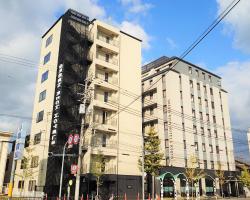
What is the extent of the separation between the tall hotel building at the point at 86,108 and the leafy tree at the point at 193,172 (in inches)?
399

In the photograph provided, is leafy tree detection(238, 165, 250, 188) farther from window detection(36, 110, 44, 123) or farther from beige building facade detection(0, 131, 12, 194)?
beige building facade detection(0, 131, 12, 194)

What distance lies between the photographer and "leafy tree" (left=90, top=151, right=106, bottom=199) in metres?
41.7

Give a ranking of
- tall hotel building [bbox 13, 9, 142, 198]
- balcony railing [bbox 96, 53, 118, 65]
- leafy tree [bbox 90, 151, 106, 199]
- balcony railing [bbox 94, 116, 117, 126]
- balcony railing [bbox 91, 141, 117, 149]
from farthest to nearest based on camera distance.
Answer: balcony railing [bbox 96, 53, 118, 65]
balcony railing [bbox 94, 116, 117, 126]
balcony railing [bbox 91, 141, 117, 149]
tall hotel building [bbox 13, 9, 142, 198]
leafy tree [bbox 90, 151, 106, 199]

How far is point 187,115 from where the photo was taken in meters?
60.4

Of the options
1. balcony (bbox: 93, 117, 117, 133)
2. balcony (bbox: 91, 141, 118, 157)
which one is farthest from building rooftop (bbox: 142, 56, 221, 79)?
balcony (bbox: 91, 141, 118, 157)

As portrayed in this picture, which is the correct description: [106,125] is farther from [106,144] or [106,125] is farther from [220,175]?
[220,175]

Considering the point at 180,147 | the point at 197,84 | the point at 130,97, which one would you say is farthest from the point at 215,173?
the point at 130,97

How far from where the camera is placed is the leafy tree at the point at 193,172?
2036 inches

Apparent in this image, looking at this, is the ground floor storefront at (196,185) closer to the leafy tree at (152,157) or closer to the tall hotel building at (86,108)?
the leafy tree at (152,157)

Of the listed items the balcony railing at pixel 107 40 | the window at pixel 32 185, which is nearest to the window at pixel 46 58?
the balcony railing at pixel 107 40

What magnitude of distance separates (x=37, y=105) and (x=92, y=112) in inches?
439

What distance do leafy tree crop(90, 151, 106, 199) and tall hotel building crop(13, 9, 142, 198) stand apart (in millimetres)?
635

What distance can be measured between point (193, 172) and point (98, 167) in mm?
19625

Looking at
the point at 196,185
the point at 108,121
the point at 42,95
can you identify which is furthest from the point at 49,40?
the point at 196,185
